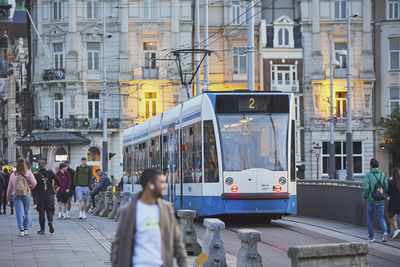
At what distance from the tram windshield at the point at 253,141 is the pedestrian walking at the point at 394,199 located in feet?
10.1

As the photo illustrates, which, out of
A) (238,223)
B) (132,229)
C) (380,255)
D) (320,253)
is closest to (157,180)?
(132,229)

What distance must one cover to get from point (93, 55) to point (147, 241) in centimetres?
5837

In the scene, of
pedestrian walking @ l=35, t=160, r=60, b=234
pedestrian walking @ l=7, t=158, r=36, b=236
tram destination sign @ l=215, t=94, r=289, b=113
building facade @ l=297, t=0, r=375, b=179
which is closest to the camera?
pedestrian walking @ l=7, t=158, r=36, b=236

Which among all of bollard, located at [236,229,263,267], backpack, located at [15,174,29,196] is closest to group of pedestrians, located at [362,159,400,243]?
backpack, located at [15,174,29,196]

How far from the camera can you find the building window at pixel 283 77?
217 ft

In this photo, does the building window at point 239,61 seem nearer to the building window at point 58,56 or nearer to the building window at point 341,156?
the building window at point 341,156

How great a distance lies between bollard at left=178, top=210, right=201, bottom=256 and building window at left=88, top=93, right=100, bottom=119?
50.3 m

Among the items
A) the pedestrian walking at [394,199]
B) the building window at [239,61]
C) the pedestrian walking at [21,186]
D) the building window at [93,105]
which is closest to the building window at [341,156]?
the building window at [239,61]

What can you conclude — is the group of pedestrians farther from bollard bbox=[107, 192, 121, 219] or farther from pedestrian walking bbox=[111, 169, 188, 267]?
pedestrian walking bbox=[111, 169, 188, 267]

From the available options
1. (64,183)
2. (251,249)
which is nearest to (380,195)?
(251,249)

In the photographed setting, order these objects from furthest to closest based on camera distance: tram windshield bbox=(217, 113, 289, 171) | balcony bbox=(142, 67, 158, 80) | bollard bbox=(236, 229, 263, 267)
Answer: balcony bbox=(142, 67, 158, 80) → tram windshield bbox=(217, 113, 289, 171) → bollard bbox=(236, 229, 263, 267)

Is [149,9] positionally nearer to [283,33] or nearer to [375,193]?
[283,33]

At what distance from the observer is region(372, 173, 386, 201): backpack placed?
19.1 meters

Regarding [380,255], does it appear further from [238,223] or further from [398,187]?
[238,223]
